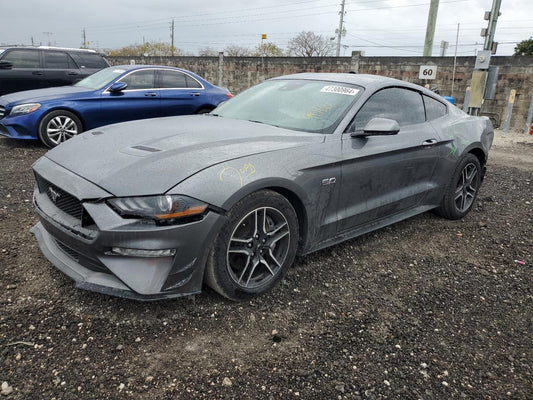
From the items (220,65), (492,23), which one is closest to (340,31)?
(220,65)

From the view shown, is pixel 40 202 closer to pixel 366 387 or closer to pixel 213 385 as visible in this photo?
pixel 213 385

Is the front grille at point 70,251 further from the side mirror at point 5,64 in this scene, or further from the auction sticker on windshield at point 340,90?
the side mirror at point 5,64

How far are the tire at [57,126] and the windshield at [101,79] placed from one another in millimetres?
721

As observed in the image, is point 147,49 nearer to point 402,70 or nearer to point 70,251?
point 402,70

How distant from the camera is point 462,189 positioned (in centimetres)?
445

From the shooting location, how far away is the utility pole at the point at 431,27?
20966mm

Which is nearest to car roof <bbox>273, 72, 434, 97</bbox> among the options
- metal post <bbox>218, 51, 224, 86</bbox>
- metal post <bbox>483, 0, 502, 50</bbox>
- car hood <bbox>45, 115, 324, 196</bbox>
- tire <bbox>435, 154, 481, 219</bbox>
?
car hood <bbox>45, 115, 324, 196</bbox>

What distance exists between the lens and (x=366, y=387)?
2057 mm

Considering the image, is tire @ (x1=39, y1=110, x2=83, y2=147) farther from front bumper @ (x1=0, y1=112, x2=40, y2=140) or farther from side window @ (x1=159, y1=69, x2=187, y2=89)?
side window @ (x1=159, y1=69, x2=187, y2=89)

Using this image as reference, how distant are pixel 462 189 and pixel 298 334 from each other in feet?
9.66

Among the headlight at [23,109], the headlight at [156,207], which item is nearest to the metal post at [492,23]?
the headlight at [23,109]

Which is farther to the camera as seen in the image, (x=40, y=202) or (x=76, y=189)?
(x=40, y=202)

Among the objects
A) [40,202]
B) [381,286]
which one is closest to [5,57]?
[40,202]

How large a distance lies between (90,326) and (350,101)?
2.42m
